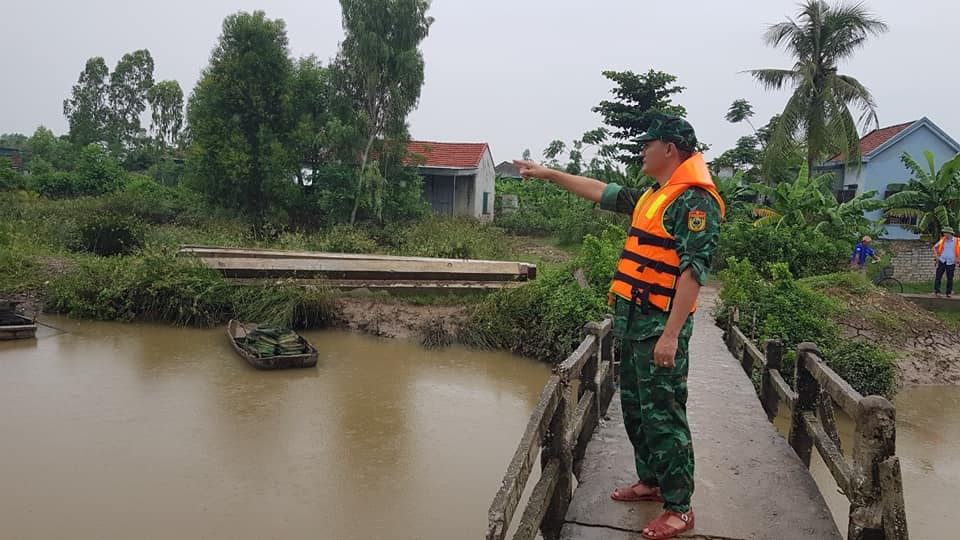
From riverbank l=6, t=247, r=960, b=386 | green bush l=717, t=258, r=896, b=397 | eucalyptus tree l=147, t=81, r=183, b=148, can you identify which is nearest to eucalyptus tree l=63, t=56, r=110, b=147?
eucalyptus tree l=147, t=81, r=183, b=148

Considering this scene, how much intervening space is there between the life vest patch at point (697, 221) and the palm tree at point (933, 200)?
15071mm

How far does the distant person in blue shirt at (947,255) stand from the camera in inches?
524

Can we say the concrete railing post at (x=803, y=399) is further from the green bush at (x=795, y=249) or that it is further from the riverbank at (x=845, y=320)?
the green bush at (x=795, y=249)

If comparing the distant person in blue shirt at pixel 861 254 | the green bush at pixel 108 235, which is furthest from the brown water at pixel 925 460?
the green bush at pixel 108 235

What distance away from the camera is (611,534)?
270 centimetres

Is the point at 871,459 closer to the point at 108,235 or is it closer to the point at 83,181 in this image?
the point at 108,235

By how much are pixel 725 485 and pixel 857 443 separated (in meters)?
0.85

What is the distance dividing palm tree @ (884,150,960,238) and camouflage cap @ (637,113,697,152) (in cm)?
1488

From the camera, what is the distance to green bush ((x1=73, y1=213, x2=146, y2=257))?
1595cm

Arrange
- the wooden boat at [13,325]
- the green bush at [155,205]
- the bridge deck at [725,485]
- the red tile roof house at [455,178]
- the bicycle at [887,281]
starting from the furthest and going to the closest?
the red tile roof house at [455,178] → the green bush at [155,205] → the bicycle at [887,281] → the wooden boat at [13,325] → the bridge deck at [725,485]

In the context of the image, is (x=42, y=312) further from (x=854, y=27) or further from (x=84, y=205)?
(x=854, y=27)

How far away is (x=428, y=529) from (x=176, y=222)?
18.6 meters

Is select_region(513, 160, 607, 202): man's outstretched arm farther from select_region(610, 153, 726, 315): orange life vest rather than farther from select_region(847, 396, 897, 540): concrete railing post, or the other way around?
select_region(847, 396, 897, 540): concrete railing post

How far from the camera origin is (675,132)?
2740 mm
